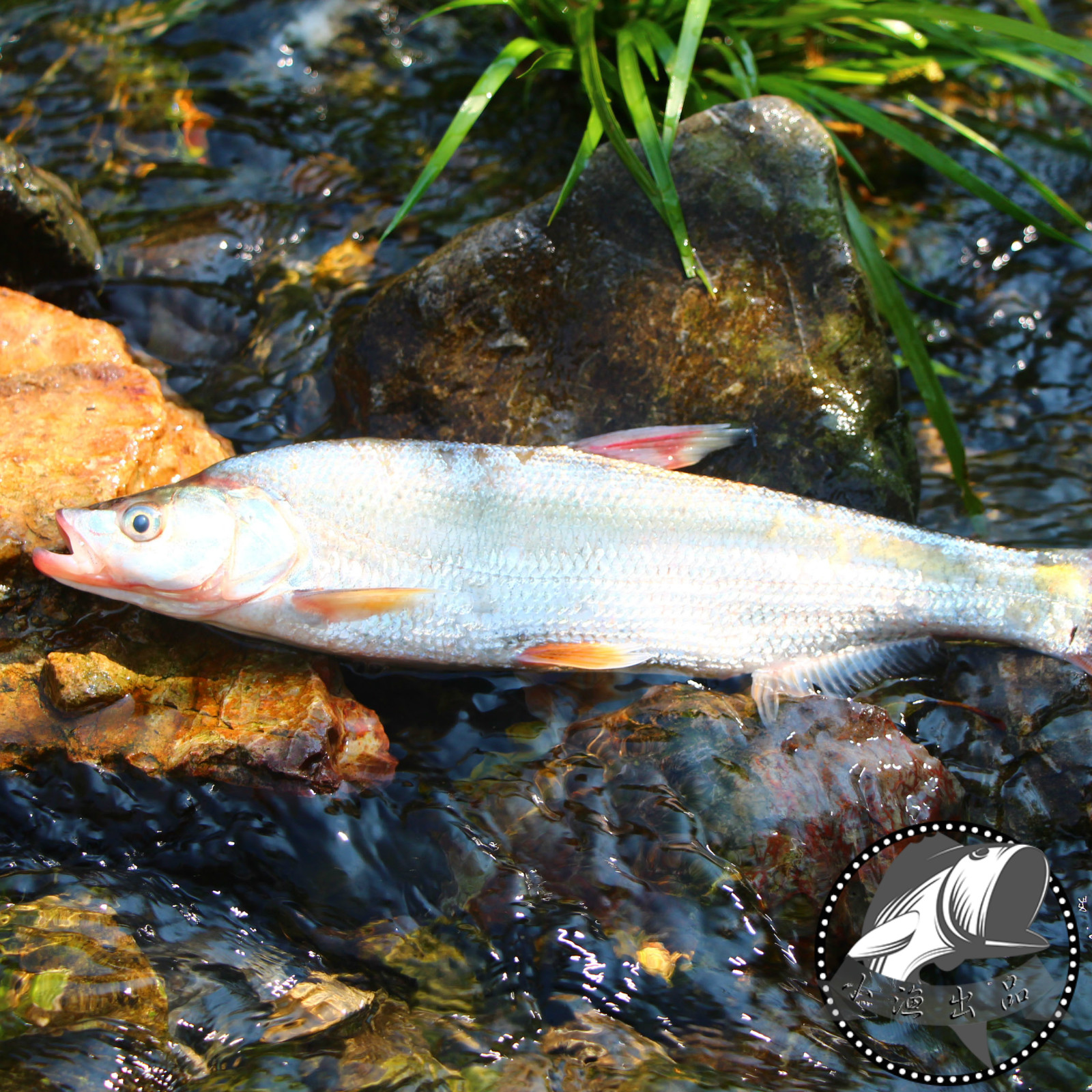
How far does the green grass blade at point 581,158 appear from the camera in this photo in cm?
382

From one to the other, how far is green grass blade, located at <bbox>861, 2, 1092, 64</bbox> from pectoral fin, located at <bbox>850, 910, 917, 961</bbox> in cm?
384

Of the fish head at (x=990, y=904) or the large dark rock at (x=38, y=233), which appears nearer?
the fish head at (x=990, y=904)

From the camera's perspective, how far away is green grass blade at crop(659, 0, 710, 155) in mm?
3811

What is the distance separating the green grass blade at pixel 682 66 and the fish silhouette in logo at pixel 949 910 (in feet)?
9.86

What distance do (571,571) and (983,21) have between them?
3398 mm

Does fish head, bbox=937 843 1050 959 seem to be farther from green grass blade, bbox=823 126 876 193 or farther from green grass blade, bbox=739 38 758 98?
green grass blade, bbox=739 38 758 98

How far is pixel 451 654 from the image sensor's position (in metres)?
3.21

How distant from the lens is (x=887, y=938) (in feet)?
8.62

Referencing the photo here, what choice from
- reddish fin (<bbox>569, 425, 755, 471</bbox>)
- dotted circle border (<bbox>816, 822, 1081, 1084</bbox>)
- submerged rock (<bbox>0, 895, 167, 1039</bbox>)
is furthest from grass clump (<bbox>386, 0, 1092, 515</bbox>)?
submerged rock (<bbox>0, 895, 167, 1039</bbox>)

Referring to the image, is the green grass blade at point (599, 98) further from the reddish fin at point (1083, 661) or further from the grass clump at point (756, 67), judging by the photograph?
the reddish fin at point (1083, 661)

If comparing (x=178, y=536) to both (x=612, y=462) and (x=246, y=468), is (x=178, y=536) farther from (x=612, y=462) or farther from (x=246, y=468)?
(x=612, y=462)

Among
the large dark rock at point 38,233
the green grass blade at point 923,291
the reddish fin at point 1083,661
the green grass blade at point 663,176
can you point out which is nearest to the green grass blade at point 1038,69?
the green grass blade at point 923,291

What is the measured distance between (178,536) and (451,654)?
1.06 m

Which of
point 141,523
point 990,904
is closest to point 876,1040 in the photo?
point 990,904
